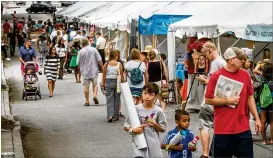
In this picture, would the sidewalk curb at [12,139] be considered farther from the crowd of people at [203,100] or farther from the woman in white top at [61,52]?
the woman in white top at [61,52]

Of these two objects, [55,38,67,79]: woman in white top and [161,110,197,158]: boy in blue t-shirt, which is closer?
[161,110,197,158]: boy in blue t-shirt

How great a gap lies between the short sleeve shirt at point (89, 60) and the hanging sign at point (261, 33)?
5313mm

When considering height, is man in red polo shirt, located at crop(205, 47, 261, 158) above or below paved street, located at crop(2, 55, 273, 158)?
above

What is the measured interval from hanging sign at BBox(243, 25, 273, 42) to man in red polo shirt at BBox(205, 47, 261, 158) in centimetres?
510

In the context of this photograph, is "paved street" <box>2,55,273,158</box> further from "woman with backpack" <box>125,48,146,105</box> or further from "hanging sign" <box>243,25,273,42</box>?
"hanging sign" <box>243,25,273,42</box>

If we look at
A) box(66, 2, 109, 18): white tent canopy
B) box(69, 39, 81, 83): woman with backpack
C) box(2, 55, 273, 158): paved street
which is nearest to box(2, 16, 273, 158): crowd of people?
box(2, 55, 273, 158): paved street

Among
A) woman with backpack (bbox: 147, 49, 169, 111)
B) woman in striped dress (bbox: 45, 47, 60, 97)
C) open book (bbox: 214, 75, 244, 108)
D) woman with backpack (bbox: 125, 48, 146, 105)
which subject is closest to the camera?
open book (bbox: 214, 75, 244, 108)

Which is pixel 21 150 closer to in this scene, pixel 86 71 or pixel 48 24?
pixel 86 71

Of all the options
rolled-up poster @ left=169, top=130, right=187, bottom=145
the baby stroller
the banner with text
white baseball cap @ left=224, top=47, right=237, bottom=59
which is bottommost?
the baby stroller

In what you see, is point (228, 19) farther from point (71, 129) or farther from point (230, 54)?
point (230, 54)

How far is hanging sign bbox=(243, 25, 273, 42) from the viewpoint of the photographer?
1323 cm

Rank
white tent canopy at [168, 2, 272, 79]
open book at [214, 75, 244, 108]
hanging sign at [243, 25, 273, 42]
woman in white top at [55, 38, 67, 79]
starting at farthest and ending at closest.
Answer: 1. woman in white top at [55, 38, 67, 79]
2. white tent canopy at [168, 2, 272, 79]
3. hanging sign at [243, 25, 273, 42]
4. open book at [214, 75, 244, 108]

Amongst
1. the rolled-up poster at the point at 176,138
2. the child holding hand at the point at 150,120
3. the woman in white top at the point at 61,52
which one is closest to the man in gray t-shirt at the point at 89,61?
the woman in white top at the point at 61,52

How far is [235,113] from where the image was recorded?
26.6ft
